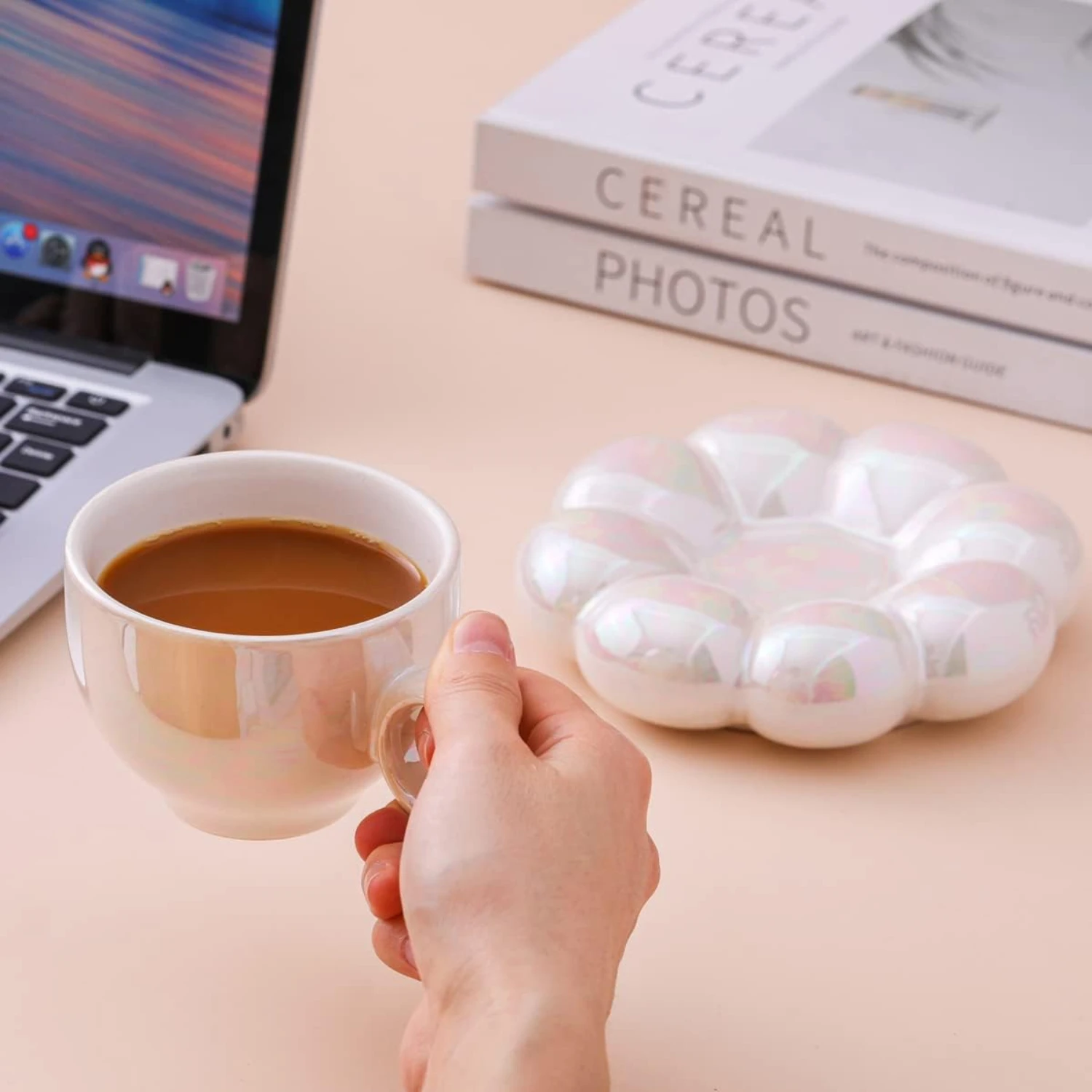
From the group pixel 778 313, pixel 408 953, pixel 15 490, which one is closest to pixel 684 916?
pixel 408 953

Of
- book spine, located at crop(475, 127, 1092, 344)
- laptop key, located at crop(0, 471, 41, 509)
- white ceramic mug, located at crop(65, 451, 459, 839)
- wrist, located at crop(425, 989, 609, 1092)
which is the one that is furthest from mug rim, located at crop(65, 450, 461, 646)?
book spine, located at crop(475, 127, 1092, 344)

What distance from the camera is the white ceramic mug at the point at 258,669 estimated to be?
0.43 meters

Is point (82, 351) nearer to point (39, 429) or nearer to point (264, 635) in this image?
point (39, 429)

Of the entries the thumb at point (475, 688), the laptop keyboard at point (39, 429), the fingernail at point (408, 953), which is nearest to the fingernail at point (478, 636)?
the thumb at point (475, 688)

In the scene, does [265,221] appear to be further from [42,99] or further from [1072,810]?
[1072,810]

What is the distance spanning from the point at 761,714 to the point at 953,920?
10 cm

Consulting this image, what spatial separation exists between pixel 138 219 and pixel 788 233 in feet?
1.10

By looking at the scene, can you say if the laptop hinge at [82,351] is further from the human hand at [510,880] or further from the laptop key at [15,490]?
the human hand at [510,880]

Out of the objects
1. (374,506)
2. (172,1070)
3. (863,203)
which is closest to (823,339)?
(863,203)

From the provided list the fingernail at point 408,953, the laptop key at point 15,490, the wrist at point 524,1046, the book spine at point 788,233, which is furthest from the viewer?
the book spine at point 788,233

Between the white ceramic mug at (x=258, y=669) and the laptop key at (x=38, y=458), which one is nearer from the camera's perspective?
the white ceramic mug at (x=258, y=669)

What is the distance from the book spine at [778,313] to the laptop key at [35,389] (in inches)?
11.7

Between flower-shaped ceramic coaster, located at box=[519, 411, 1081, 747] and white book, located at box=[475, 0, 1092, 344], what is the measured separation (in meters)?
0.18

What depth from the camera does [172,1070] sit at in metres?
0.49
